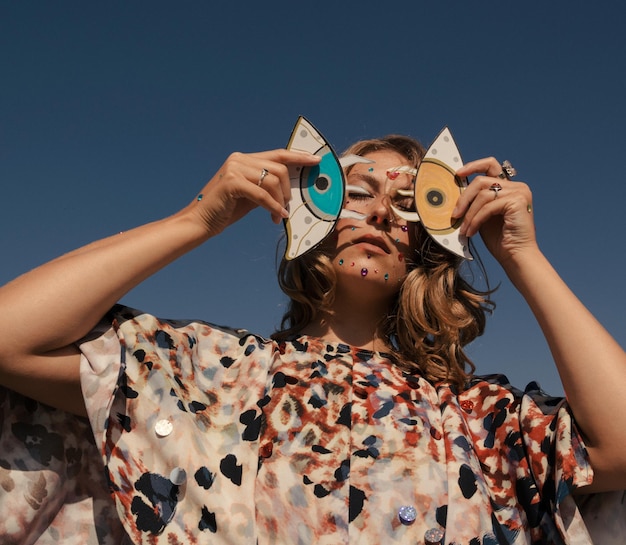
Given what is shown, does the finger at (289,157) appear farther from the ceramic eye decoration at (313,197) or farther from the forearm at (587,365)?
the forearm at (587,365)

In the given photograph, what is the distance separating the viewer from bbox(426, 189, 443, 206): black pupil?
2922mm

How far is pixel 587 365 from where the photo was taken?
90.8 inches

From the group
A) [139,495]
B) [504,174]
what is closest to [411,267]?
[504,174]

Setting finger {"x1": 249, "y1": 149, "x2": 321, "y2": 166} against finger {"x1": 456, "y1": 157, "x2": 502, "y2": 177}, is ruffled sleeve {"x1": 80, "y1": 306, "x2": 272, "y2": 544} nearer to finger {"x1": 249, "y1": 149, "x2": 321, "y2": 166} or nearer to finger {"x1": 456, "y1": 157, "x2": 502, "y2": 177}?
finger {"x1": 249, "y1": 149, "x2": 321, "y2": 166}

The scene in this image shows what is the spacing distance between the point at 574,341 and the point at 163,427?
134cm

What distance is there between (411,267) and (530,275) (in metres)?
0.66

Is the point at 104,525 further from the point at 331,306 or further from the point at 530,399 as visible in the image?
the point at 530,399

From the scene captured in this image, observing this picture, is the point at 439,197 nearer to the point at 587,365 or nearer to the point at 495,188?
the point at 495,188

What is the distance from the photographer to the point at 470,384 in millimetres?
2836

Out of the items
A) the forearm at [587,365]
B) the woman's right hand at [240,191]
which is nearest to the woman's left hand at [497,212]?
the forearm at [587,365]

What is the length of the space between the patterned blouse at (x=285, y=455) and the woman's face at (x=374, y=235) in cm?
43

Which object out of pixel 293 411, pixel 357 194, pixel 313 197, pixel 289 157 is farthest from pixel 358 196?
pixel 293 411

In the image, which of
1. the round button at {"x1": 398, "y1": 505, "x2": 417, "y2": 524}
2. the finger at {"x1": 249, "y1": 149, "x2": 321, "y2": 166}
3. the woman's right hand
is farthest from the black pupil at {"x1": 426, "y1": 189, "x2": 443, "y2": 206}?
the round button at {"x1": 398, "y1": 505, "x2": 417, "y2": 524}

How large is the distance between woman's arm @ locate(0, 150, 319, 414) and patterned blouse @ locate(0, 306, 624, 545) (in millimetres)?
119
